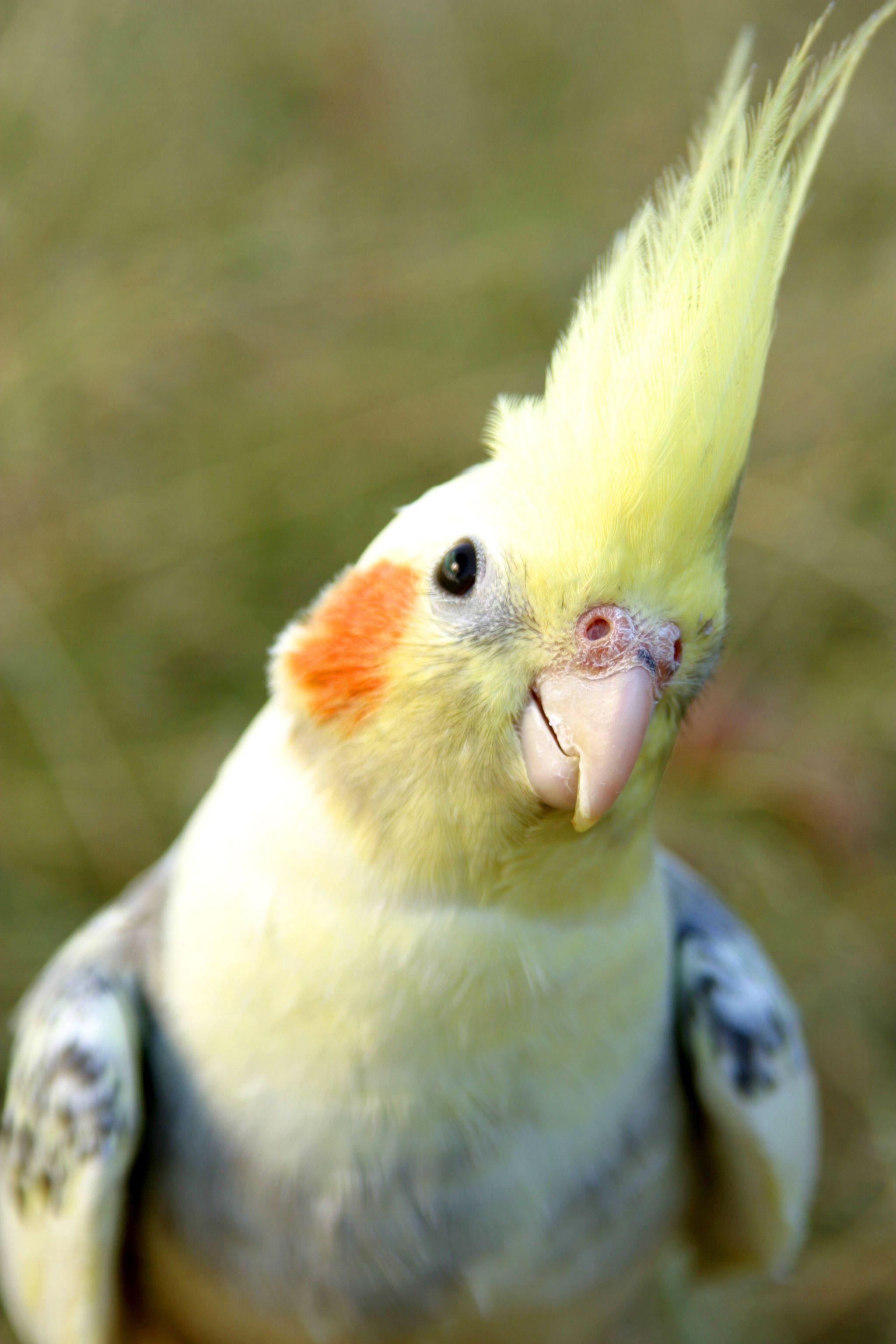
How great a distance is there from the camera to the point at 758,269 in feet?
4.37

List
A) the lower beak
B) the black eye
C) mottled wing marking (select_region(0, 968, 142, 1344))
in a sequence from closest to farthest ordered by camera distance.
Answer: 1. the lower beak
2. the black eye
3. mottled wing marking (select_region(0, 968, 142, 1344))

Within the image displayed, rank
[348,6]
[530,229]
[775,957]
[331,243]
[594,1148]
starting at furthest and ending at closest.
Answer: [348,6]
[530,229]
[331,243]
[775,957]
[594,1148]

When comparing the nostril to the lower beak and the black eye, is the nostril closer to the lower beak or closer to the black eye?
the lower beak

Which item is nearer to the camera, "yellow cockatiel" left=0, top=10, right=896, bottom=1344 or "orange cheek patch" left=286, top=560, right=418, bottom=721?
"yellow cockatiel" left=0, top=10, right=896, bottom=1344

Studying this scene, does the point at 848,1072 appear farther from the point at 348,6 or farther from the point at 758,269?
the point at 348,6

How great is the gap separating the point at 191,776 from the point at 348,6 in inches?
111

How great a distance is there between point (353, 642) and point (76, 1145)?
0.80 m

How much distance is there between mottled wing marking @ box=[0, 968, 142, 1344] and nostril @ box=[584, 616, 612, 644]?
3.00 ft

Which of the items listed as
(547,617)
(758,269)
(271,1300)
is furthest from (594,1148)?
(758,269)

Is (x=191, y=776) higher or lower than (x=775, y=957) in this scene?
higher

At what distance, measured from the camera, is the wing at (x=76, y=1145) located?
5.27ft

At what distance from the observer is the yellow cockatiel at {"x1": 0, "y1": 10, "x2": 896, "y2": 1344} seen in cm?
129

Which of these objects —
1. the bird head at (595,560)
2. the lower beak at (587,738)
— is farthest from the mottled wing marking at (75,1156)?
the lower beak at (587,738)

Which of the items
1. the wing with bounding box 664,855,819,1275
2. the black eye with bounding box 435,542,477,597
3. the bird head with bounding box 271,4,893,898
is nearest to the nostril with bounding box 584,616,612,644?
the bird head with bounding box 271,4,893,898
